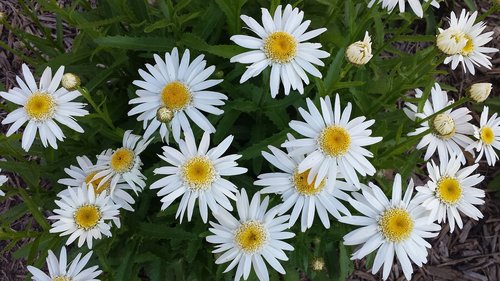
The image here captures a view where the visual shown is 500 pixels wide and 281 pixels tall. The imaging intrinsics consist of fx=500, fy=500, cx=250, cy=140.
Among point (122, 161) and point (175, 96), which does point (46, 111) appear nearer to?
point (122, 161)

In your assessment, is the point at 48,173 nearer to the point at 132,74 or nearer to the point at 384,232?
the point at 132,74

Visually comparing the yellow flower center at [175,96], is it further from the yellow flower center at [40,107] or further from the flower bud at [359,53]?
the flower bud at [359,53]

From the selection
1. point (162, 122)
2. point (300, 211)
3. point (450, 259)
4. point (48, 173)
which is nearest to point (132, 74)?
point (48, 173)

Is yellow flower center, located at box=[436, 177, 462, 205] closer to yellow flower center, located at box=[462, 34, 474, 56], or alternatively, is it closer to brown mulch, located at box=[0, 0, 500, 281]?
yellow flower center, located at box=[462, 34, 474, 56]

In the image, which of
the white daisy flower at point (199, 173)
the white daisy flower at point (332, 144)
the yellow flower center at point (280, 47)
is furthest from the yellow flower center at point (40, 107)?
the white daisy flower at point (332, 144)

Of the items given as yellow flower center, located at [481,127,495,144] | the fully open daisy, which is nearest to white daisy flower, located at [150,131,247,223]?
the fully open daisy

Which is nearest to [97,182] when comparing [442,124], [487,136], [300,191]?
[300,191]
